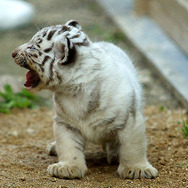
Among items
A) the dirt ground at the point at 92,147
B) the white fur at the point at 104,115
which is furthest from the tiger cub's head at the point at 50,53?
the dirt ground at the point at 92,147

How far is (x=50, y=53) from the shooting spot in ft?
13.0

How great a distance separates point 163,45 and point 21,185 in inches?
201

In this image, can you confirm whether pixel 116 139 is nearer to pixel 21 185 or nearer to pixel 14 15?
pixel 21 185

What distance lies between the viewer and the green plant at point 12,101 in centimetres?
654

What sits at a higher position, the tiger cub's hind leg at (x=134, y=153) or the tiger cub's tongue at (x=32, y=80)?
the tiger cub's tongue at (x=32, y=80)

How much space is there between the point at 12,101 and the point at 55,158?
80.1 inches

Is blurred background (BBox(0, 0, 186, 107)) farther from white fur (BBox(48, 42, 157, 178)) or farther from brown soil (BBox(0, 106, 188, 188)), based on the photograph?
white fur (BBox(48, 42, 157, 178))

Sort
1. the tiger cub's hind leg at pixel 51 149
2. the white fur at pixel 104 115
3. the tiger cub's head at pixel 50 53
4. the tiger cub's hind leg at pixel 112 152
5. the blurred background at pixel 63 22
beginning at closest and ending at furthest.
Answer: the tiger cub's head at pixel 50 53 → the white fur at pixel 104 115 → the tiger cub's hind leg at pixel 112 152 → the tiger cub's hind leg at pixel 51 149 → the blurred background at pixel 63 22

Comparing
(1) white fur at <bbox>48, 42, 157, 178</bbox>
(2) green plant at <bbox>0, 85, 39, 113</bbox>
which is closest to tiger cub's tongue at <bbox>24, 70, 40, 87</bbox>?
(1) white fur at <bbox>48, 42, 157, 178</bbox>

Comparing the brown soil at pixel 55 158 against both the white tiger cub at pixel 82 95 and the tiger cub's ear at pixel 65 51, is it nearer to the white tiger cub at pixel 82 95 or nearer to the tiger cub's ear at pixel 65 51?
the white tiger cub at pixel 82 95

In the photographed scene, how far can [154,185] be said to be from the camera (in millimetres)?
3936

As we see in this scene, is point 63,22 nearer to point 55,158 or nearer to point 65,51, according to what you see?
point 55,158

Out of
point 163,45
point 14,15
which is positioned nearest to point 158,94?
point 163,45

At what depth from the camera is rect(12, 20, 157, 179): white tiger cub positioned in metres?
3.95
